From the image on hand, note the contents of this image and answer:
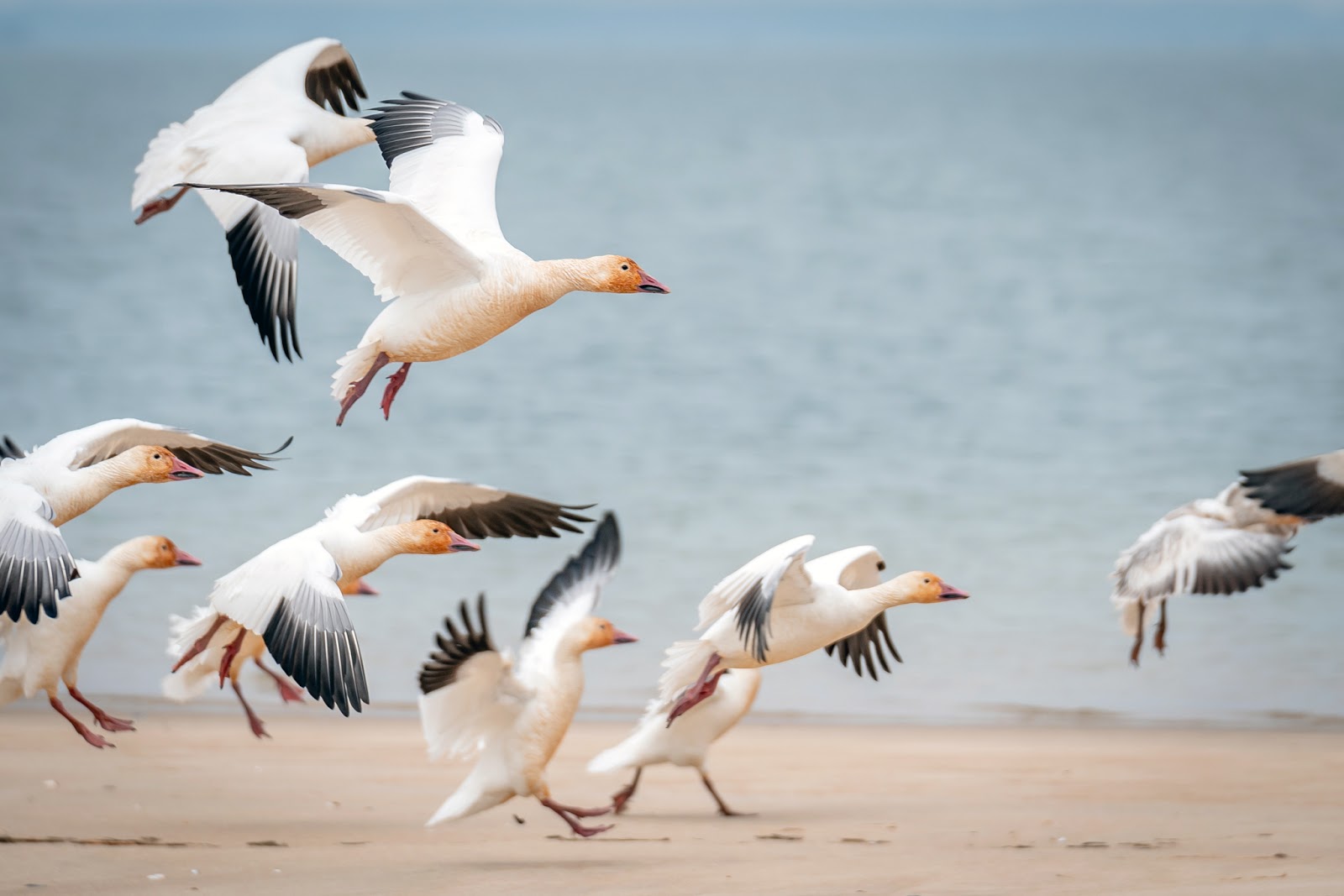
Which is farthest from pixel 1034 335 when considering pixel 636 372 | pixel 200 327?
pixel 200 327

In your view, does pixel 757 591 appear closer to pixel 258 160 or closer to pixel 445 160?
pixel 445 160

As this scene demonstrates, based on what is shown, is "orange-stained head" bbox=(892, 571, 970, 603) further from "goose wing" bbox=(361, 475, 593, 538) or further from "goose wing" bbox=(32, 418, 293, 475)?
"goose wing" bbox=(32, 418, 293, 475)

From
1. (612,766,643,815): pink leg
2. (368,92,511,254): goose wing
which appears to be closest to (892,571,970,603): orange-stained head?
(612,766,643,815): pink leg

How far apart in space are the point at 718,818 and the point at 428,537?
188 cm

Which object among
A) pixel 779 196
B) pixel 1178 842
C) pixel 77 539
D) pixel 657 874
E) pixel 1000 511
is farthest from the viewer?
pixel 779 196

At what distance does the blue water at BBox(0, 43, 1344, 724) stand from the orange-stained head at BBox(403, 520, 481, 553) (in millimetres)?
3693

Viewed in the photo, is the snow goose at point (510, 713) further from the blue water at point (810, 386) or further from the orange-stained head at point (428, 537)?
the blue water at point (810, 386)

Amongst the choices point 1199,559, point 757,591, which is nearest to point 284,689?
point 757,591

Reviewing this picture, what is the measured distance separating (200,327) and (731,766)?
18.4m

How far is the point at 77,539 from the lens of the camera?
45.2 ft

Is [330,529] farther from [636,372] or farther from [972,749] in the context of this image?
[636,372]

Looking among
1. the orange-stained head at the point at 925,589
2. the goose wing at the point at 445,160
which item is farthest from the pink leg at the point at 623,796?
the goose wing at the point at 445,160

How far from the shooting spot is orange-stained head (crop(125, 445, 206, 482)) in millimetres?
6855

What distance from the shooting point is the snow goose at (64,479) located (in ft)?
20.1
